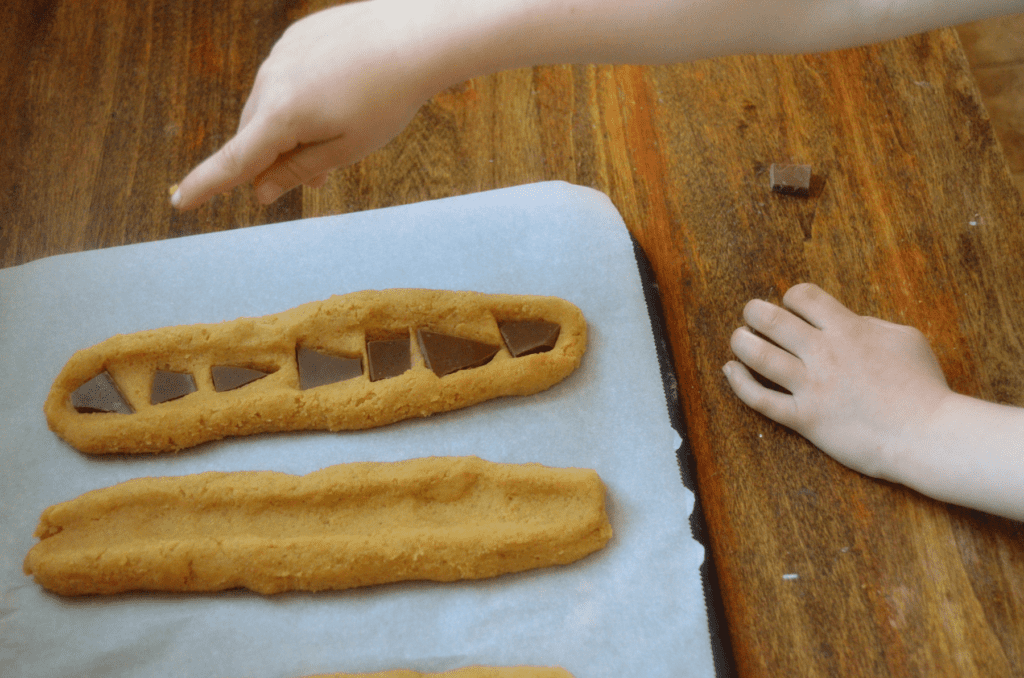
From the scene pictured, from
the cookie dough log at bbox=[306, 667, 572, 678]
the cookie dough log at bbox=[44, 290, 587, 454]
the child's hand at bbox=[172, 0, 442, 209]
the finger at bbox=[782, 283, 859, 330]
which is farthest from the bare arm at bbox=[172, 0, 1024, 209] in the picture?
the cookie dough log at bbox=[306, 667, 572, 678]

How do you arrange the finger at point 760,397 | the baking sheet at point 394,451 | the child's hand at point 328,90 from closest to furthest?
the child's hand at point 328,90 < the baking sheet at point 394,451 < the finger at point 760,397

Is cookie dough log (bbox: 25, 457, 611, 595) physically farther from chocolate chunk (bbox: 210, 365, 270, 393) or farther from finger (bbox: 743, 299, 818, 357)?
finger (bbox: 743, 299, 818, 357)

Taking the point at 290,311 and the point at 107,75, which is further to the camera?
the point at 107,75

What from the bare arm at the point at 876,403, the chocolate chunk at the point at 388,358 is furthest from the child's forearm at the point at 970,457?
the chocolate chunk at the point at 388,358

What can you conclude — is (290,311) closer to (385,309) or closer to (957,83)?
(385,309)

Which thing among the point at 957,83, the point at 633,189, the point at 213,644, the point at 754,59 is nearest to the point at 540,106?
the point at 633,189

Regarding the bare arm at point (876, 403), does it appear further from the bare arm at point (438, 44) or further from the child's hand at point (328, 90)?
the child's hand at point (328, 90)
